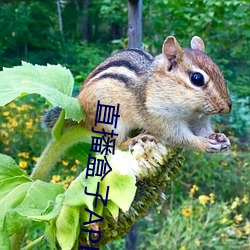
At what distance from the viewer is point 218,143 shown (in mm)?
680

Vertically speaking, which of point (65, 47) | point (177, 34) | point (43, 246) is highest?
point (65, 47)

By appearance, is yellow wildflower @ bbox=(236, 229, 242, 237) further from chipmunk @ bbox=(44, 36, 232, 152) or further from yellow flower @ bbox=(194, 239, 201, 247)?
chipmunk @ bbox=(44, 36, 232, 152)

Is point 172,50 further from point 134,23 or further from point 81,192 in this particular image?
point 134,23

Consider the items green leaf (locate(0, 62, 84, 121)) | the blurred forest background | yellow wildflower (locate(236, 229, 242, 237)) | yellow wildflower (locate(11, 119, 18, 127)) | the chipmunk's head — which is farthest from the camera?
yellow wildflower (locate(11, 119, 18, 127))

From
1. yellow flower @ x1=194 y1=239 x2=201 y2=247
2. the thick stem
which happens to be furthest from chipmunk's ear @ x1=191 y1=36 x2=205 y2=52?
yellow flower @ x1=194 y1=239 x2=201 y2=247

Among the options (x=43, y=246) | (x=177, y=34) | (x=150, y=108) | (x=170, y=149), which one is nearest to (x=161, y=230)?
(x=43, y=246)

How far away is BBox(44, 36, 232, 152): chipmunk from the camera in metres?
0.73

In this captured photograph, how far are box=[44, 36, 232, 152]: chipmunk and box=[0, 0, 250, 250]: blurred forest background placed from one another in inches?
15.3

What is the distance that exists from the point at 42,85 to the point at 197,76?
0.84ft

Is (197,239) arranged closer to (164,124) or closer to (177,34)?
(177,34)

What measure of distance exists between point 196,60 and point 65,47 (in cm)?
316

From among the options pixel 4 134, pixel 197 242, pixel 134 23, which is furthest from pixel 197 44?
pixel 4 134

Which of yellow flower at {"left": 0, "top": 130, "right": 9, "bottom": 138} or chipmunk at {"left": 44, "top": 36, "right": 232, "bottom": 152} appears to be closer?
chipmunk at {"left": 44, "top": 36, "right": 232, "bottom": 152}

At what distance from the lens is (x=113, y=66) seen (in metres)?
0.89
